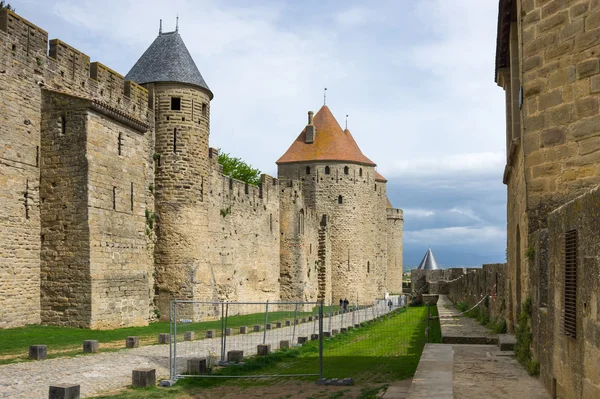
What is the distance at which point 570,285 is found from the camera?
512 cm

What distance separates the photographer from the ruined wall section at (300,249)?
38.3m

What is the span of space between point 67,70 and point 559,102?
15315 millimetres

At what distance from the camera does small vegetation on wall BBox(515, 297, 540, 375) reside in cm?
707

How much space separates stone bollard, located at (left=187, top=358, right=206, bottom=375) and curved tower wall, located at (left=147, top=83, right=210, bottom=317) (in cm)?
1291

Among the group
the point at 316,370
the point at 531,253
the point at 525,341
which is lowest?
the point at 316,370

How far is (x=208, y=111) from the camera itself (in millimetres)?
25672

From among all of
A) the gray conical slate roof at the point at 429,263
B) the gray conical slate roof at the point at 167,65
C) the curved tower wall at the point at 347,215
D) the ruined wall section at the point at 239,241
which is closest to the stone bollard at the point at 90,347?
the ruined wall section at the point at 239,241

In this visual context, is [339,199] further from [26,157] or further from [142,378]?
[142,378]

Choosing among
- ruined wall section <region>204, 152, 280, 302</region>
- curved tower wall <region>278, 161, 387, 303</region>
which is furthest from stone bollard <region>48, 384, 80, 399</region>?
curved tower wall <region>278, 161, 387, 303</region>

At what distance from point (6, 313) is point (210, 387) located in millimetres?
8770

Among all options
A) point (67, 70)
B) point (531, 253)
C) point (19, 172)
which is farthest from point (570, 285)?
point (67, 70)

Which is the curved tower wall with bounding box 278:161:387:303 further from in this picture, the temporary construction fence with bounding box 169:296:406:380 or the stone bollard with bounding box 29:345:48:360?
the stone bollard with bounding box 29:345:48:360

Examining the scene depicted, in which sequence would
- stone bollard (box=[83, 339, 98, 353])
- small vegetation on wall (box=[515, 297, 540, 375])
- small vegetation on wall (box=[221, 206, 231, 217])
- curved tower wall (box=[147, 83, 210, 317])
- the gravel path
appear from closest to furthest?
1. small vegetation on wall (box=[515, 297, 540, 375])
2. the gravel path
3. stone bollard (box=[83, 339, 98, 353])
4. curved tower wall (box=[147, 83, 210, 317])
5. small vegetation on wall (box=[221, 206, 231, 217])

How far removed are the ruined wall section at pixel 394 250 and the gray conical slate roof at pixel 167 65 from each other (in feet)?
143
